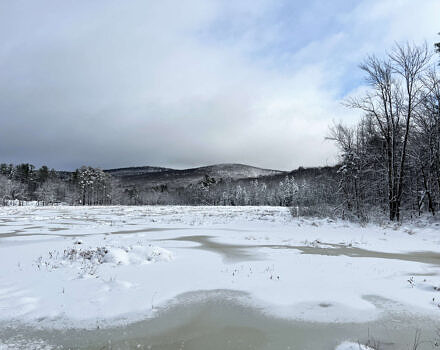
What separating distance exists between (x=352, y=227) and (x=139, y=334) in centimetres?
1717

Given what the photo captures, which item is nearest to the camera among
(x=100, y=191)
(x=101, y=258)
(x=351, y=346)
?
(x=351, y=346)

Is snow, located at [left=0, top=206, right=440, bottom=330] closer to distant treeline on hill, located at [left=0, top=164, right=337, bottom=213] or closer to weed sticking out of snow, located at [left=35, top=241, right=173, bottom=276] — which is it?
weed sticking out of snow, located at [left=35, top=241, right=173, bottom=276]

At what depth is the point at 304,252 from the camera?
1059cm

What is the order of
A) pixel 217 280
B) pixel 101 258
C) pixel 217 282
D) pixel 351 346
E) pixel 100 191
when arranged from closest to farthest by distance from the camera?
pixel 351 346 → pixel 217 282 → pixel 217 280 → pixel 101 258 → pixel 100 191

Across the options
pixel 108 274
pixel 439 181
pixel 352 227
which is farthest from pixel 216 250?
pixel 439 181

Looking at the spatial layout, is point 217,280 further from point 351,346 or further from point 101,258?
point 101,258

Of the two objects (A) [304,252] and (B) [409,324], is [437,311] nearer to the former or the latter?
(B) [409,324]

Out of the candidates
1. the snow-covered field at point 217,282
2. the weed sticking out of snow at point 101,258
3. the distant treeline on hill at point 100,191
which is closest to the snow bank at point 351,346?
the snow-covered field at point 217,282

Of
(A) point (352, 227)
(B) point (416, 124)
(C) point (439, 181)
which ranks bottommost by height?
(A) point (352, 227)

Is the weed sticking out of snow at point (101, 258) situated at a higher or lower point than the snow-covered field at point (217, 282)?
higher

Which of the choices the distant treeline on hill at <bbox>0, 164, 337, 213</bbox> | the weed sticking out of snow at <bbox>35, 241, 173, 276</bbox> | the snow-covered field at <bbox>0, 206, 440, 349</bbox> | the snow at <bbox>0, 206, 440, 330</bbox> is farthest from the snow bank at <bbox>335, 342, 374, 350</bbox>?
the distant treeline on hill at <bbox>0, 164, 337, 213</bbox>

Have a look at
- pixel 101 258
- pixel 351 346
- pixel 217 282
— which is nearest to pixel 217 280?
pixel 217 282

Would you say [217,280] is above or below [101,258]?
below

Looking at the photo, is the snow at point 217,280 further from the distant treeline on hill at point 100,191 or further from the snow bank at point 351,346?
Result: the distant treeline on hill at point 100,191
